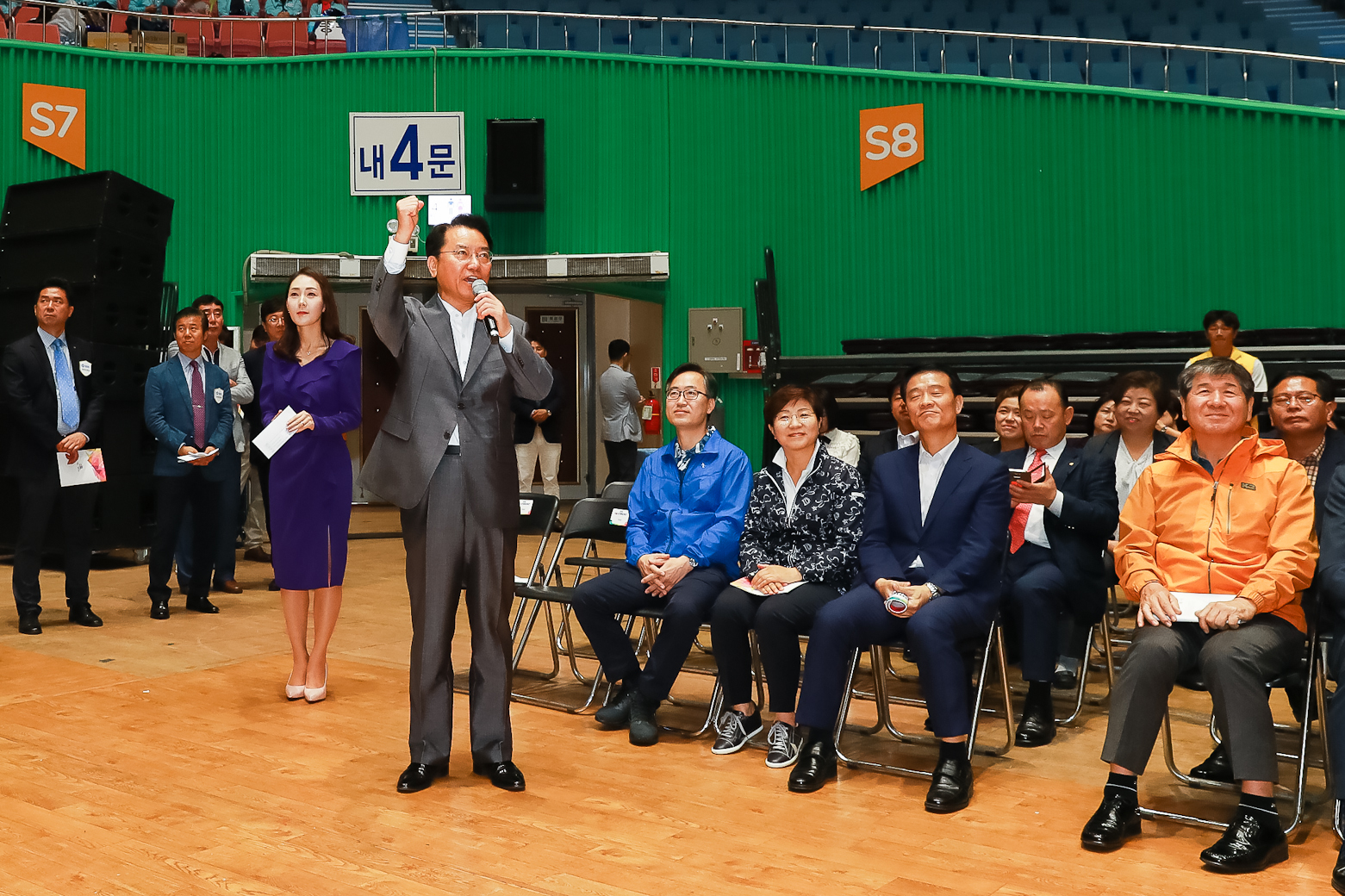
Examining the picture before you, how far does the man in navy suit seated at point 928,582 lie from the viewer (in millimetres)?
3242

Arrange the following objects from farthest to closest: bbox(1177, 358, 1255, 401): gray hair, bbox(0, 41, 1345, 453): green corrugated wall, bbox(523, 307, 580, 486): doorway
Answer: bbox(523, 307, 580, 486): doorway < bbox(0, 41, 1345, 453): green corrugated wall < bbox(1177, 358, 1255, 401): gray hair

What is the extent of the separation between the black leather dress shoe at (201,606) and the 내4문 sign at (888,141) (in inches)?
228

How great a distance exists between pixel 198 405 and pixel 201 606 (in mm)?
1082

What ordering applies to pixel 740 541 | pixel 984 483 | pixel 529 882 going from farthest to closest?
pixel 740 541 < pixel 984 483 < pixel 529 882

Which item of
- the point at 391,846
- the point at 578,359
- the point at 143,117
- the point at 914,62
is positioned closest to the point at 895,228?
the point at 914,62

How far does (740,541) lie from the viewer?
3.92m

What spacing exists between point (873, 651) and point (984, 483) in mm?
632

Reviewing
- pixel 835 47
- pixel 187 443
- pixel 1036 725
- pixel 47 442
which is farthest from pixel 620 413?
pixel 1036 725

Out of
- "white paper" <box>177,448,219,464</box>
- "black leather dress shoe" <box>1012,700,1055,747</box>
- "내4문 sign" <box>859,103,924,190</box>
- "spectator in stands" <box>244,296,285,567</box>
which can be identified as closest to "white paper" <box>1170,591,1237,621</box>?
"black leather dress shoe" <box>1012,700,1055,747</box>

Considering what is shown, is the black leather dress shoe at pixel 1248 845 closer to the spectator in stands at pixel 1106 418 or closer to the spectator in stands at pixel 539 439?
the spectator in stands at pixel 1106 418

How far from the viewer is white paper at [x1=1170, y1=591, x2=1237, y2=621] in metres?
2.97

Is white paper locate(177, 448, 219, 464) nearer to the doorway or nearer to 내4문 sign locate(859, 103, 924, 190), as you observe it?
내4문 sign locate(859, 103, 924, 190)

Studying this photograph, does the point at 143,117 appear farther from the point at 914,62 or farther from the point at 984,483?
the point at 984,483

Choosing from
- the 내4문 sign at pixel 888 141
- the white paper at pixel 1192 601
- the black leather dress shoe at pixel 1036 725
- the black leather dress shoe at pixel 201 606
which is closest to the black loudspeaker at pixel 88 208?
the black leather dress shoe at pixel 201 606
